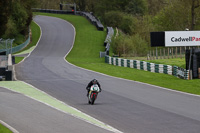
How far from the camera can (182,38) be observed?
3219 cm

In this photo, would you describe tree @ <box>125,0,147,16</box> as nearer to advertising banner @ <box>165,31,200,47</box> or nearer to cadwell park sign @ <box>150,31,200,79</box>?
cadwell park sign @ <box>150,31,200,79</box>

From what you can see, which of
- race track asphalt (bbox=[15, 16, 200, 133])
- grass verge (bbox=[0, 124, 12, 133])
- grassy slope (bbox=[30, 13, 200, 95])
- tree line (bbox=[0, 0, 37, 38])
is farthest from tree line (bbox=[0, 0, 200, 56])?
grass verge (bbox=[0, 124, 12, 133])

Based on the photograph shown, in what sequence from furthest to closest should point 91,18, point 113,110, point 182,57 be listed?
point 91,18 → point 182,57 → point 113,110

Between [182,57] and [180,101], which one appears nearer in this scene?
[180,101]

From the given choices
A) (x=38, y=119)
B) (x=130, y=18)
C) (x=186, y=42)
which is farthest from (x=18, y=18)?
(x=38, y=119)

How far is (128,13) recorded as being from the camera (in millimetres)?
87562

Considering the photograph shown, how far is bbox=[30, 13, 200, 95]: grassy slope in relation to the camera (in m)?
27.0

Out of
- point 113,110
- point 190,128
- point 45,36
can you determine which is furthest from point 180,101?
point 45,36

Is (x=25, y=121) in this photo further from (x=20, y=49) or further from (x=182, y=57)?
(x=20, y=49)

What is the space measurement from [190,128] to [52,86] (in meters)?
13.9

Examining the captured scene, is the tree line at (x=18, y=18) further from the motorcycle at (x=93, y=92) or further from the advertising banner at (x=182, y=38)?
the motorcycle at (x=93, y=92)

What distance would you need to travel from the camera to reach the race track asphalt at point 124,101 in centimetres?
1366

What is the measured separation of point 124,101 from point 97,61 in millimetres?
28379

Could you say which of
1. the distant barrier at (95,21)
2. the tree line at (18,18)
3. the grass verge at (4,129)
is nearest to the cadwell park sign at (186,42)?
the grass verge at (4,129)
